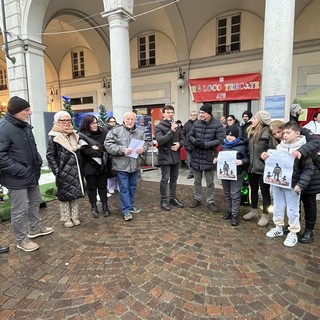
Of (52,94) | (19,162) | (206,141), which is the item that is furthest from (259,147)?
(52,94)

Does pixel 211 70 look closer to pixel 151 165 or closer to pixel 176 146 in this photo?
pixel 151 165

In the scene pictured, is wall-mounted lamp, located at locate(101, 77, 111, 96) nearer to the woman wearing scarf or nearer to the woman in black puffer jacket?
the woman in black puffer jacket

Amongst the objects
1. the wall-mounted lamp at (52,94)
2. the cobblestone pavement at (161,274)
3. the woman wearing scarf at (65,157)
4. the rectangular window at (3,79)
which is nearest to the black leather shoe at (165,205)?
the cobblestone pavement at (161,274)

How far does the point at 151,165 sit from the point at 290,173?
6.30 m

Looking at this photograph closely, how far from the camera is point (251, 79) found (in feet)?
34.4

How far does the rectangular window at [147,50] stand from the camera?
1285cm

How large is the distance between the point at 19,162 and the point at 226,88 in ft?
32.0

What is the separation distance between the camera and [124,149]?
161 inches

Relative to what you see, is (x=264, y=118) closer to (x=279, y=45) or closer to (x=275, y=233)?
(x=275, y=233)

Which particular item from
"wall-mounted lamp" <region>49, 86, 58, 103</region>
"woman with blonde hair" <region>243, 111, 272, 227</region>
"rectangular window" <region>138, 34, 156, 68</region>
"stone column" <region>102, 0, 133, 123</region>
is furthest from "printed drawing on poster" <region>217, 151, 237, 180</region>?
"wall-mounted lamp" <region>49, 86, 58, 103</region>

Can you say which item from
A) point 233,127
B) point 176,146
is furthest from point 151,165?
point 233,127

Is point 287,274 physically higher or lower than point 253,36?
lower

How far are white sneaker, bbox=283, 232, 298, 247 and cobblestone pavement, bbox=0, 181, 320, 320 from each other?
7cm

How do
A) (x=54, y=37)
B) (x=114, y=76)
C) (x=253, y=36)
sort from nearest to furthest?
(x=114, y=76) → (x=253, y=36) → (x=54, y=37)
